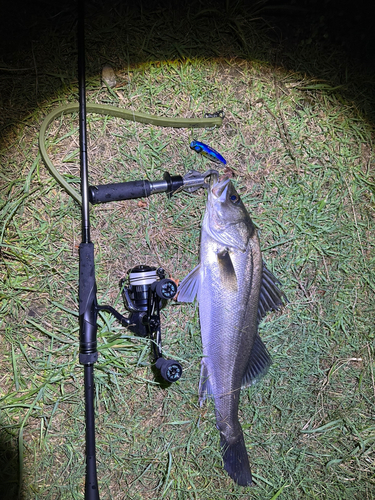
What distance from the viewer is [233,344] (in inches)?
97.1

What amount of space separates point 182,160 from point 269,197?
0.72 meters

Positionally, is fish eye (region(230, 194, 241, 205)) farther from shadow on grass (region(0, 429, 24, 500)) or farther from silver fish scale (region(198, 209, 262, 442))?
shadow on grass (region(0, 429, 24, 500))

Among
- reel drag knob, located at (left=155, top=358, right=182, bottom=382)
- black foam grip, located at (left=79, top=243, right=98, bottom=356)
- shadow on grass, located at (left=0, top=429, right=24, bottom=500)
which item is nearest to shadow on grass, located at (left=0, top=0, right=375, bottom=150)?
black foam grip, located at (left=79, top=243, right=98, bottom=356)

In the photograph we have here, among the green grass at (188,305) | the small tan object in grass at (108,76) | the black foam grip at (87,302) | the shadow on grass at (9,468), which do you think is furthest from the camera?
the small tan object in grass at (108,76)

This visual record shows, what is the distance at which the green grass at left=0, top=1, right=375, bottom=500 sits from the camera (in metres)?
2.39

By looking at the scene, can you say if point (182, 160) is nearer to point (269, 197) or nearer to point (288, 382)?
point (269, 197)

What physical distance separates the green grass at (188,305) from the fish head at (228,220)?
24 centimetres

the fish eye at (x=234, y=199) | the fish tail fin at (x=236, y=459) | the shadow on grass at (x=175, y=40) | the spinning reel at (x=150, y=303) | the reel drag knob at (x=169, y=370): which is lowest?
the fish tail fin at (x=236, y=459)

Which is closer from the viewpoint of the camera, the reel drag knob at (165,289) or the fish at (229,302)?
the reel drag knob at (165,289)

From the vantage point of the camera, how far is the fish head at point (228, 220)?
2432 millimetres

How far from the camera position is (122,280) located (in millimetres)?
2512

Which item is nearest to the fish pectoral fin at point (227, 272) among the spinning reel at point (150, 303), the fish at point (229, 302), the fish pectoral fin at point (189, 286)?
the fish at point (229, 302)

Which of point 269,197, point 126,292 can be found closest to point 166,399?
point 126,292

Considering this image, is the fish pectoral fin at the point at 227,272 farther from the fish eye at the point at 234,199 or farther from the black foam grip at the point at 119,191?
the black foam grip at the point at 119,191
